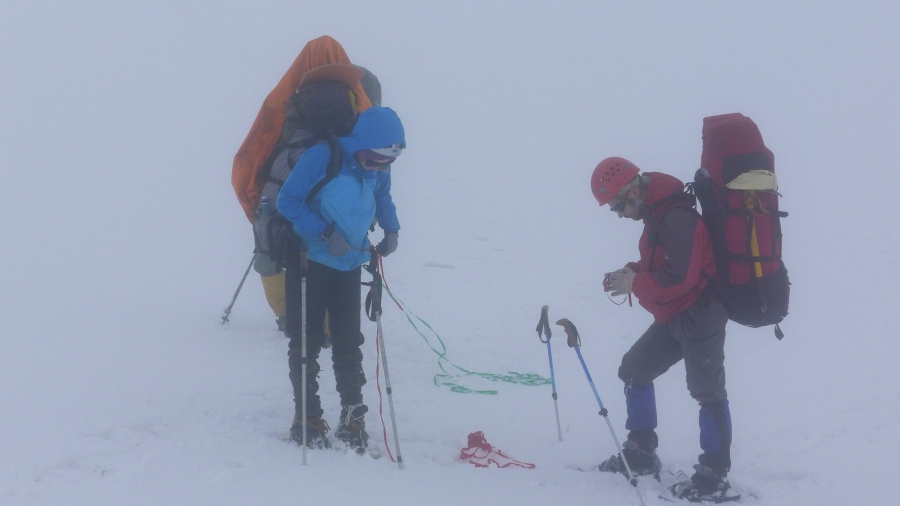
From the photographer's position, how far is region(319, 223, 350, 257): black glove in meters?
3.97

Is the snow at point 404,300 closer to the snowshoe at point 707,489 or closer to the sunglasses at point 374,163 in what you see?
the snowshoe at point 707,489

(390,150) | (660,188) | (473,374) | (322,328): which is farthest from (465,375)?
(660,188)

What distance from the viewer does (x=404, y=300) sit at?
8281 mm

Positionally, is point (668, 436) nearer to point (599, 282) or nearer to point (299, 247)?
point (299, 247)

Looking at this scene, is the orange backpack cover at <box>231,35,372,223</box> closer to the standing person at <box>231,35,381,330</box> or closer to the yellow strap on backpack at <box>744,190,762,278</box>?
the standing person at <box>231,35,381,330</box>

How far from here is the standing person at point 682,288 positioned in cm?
371

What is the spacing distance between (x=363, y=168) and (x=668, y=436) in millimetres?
2983

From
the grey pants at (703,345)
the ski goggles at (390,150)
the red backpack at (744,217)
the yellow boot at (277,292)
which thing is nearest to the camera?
the red backpack at (744,217)

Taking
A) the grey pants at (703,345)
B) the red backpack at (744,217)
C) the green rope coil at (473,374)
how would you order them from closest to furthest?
1. the red backpack at (744,217)
2. the grey pants at (703,345)
3. the green rope coil at (473,374)

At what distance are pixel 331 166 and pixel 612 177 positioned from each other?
1.60 metres

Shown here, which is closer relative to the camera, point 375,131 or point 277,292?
point 375,131

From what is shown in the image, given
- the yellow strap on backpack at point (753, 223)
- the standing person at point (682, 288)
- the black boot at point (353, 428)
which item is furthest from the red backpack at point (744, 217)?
the black boot at point (353, 428)

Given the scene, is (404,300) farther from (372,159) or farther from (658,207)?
(658,207)

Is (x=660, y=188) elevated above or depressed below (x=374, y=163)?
below
